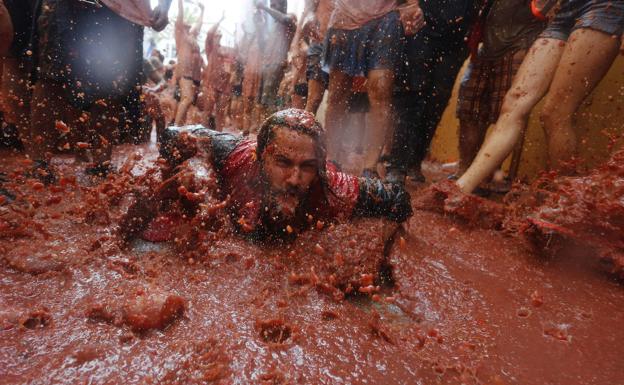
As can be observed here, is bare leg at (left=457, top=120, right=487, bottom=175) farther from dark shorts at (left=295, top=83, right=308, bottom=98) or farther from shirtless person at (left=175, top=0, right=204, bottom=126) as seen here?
shirtless person at (left=175, top=0, right=204, bottom=126)

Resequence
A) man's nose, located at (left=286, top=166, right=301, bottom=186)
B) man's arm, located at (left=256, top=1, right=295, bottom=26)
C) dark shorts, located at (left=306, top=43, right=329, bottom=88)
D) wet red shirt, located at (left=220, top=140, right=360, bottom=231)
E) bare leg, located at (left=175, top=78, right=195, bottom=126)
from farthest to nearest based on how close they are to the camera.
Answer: bare leg, located at (left=175, top=78, right=195, bottom=126)
man's arm, located at (left=256, top=1, right=295, bottom=26)
dark shorts, located at (left=306, top=43, right=329, bottom=88)
wet red shirt, located at (left=220, top=140, right=360, bottom=231)
man's nose, located at (left=286, top=166, right=301, bottom=186)

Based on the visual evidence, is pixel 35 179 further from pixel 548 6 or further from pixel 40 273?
pixel 548 6

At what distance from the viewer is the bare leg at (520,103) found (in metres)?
2.51

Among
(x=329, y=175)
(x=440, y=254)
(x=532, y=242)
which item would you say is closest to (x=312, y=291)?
(x=329, y=175)

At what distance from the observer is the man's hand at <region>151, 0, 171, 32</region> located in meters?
2.95

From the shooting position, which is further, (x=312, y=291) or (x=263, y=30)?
(x=263, y=30)

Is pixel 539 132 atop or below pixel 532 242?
atop

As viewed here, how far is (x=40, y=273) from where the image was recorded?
4.64ft

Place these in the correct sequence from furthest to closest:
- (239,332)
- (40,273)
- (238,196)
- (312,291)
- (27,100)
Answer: (27,100)
(238,196)
(312,291)
(40,273)
(239,332)

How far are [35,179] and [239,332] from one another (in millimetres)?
2133

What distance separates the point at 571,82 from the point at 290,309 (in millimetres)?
2356

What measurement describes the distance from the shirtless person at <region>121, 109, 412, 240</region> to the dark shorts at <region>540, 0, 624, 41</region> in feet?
5.18

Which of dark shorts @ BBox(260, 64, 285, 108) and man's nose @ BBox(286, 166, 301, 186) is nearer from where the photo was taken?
man's nose @ BBox(286, 166, 301, 186)

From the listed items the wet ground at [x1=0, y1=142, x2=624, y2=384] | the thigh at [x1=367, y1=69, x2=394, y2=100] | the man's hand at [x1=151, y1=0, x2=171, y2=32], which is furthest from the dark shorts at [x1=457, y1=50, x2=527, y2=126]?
the man's hand at [x1=151, y1=0, x2=171, y2=32]
